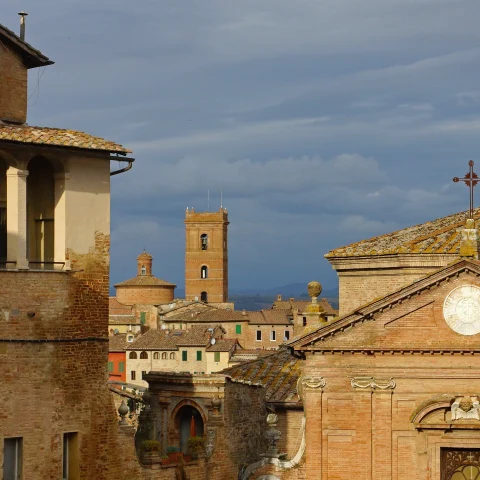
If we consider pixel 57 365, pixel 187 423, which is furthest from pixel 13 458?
pixel 187 423

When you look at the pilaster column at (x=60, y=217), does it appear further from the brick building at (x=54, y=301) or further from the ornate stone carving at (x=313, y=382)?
the ornate stone carving at (x=313, y=382)

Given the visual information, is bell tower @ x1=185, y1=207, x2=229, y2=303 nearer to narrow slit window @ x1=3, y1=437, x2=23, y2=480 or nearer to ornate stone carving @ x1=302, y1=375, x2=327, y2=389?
ornate stone carving @ x1=302, y1=375, x2=327, y2=389

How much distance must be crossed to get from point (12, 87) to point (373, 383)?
913cm

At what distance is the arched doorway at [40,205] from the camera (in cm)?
2516

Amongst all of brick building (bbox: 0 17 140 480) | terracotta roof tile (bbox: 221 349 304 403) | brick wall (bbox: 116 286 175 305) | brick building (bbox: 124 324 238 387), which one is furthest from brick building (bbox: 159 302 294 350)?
brick building (bbox: 0 17 140 480)

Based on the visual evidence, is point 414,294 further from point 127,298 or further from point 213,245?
point 213,245

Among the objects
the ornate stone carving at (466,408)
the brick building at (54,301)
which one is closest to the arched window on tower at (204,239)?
the brick building at (54,301)

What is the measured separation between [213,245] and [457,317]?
150304mm

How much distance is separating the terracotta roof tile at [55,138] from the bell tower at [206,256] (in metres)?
147

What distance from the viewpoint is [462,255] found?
84.3 ft

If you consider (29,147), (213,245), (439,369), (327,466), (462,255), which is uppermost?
(213,245)

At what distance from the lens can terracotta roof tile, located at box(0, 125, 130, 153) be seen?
24188 mm

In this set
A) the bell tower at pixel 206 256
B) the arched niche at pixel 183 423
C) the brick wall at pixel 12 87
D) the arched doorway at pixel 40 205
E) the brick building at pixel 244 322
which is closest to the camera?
the arched doorway at pixel 40 205

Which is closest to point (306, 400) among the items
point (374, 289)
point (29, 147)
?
point (374, 289)
